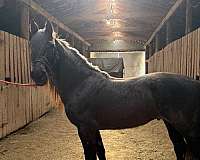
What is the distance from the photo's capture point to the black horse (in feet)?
9.48

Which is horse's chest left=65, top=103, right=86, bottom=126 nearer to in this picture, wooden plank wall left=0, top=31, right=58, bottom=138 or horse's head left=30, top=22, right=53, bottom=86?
horse's head left=30, top=22, right=53, bottom=86

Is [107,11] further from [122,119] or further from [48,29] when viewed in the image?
[122,119]

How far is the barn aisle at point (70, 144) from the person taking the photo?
14.0 ft

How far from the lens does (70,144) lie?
16.1 ft

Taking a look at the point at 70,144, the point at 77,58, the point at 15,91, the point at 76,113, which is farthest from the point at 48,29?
the point at 15,91

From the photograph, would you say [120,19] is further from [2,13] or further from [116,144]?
[116,144]

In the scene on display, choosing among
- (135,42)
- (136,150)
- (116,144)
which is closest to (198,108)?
(136,150)

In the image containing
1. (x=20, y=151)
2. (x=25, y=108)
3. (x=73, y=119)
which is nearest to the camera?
(x=73, y=119)

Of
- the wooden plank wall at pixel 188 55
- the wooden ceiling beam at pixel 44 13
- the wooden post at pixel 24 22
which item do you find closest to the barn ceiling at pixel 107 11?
the wooden ceiling beam at pixel 44 13

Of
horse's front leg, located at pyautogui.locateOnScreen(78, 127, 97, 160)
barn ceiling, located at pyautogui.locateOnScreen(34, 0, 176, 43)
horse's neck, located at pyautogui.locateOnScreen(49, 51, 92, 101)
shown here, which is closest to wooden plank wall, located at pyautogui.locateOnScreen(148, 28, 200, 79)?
barn ceiling, located at pyautogui.locateOnScreen(34, 0, 176, 43)

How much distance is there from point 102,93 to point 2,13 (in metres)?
5.93

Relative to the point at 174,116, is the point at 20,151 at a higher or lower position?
lower

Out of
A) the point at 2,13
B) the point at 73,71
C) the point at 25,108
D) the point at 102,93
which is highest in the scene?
the point at 2,13

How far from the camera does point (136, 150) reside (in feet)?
14.9
